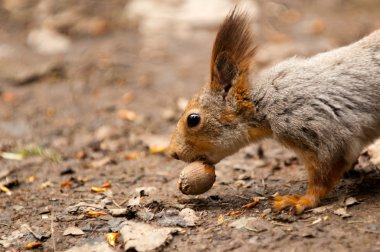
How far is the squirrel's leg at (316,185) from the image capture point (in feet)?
12.3

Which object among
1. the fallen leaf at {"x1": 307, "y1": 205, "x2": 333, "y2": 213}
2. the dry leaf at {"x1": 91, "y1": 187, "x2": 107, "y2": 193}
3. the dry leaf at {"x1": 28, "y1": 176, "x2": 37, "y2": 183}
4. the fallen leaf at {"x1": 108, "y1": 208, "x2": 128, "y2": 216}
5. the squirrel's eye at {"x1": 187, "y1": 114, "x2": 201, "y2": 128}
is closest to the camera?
the fallen leaf at {"x1": 307, "y1": 205, "x2": 333, "y2": 213}

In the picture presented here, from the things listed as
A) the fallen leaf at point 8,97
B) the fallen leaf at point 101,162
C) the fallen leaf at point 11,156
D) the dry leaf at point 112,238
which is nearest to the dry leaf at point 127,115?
the fallen leaf at point 101,162

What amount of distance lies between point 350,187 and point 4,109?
4.72 m

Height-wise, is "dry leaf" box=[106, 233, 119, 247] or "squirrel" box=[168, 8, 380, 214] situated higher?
"squirrel" box=[168, 8, 380, 214]

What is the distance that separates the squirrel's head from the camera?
408 centimetres

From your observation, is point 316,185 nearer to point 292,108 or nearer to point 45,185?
point 292,108

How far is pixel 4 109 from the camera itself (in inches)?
276

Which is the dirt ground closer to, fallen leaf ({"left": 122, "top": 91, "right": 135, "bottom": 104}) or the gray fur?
fallen leaf ({"left": 122, "top": 91, "right": 135, "bottom": 104})

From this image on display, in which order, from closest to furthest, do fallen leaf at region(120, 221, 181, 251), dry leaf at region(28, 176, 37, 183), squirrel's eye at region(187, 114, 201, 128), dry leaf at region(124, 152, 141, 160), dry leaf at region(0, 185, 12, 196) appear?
fallen leaf at region(120, 221, 181, 251)
squirrel's eye at region(187, 114, 201, 128)
dry leaf at region(0, 185, 12, 196)
dry leaf at region(28, 176, 37, 183)
dry leaf at region(124, 152, 141, 160)

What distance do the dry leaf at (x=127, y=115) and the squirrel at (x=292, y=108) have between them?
244cm

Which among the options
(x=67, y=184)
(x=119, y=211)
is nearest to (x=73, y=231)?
(x=119, y=211)

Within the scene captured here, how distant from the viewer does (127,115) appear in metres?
6.71

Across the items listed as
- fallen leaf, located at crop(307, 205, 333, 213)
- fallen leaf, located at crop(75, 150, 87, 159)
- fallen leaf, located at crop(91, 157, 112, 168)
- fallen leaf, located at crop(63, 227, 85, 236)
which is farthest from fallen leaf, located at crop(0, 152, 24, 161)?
fallen leaf, located at crop(307, 205, 333, 213)

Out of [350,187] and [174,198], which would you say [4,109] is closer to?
[174,198]
